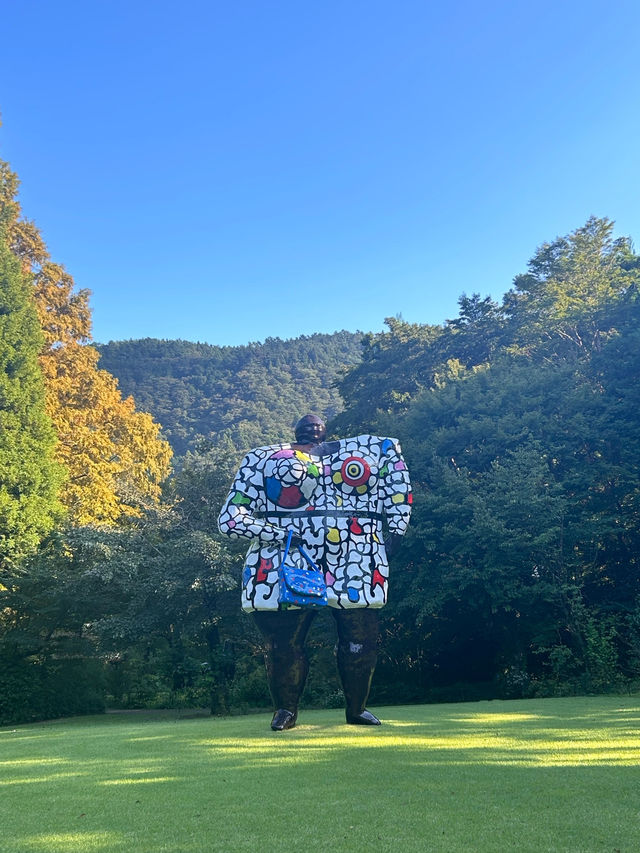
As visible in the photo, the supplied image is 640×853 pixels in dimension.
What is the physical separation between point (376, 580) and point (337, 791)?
9.30 feet

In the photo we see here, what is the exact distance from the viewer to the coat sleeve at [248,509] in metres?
6.29

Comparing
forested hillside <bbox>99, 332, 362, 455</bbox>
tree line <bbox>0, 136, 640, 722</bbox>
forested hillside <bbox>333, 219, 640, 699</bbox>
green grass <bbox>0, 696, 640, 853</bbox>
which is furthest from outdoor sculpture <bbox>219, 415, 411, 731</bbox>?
forested hillside <bbox>99, 332, 362, 455</bbox>

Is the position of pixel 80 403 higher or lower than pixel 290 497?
higher

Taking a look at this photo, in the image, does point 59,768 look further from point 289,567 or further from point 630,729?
point 630,729

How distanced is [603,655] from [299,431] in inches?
274

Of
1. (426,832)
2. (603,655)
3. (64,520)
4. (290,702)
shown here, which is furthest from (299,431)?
(64,520)

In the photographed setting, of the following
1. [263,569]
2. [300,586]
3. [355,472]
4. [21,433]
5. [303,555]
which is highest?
[21,433]

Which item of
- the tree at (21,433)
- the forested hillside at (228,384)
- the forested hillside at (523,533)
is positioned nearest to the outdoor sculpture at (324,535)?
the forested hillside at (523,533)

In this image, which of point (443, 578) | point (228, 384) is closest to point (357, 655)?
point (443, 578)

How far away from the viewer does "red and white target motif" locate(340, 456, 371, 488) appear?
21.7ft

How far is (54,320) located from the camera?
19969 mm

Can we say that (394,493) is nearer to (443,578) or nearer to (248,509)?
(248,509)

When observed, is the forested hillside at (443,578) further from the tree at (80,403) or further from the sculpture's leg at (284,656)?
the sculpture's leg at (284,656)

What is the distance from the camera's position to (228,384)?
4784 cm
